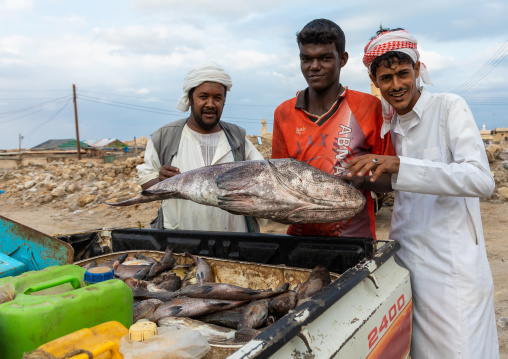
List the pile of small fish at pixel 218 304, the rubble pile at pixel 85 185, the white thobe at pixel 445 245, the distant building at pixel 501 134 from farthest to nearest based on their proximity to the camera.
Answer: the distant building at pixel 501 134, the rubble pile at pixel 85 185, the white thobe at pixel 445 245, the pile of small fish at pixel 218 304

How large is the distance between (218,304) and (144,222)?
8143 mm

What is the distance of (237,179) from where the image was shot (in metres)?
2.29

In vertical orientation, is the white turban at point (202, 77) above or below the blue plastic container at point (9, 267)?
above

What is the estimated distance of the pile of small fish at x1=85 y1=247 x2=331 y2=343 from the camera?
6.51 ft

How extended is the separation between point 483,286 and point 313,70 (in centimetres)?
163

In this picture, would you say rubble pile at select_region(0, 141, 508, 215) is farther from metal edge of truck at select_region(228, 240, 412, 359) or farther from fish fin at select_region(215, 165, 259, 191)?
fish fin at select_region(215, 165, 259, 191)

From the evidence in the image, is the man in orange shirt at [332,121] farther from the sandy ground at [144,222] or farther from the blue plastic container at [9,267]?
the sandy ground at [144,222]

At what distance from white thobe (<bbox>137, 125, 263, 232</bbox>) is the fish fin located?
1.01 m

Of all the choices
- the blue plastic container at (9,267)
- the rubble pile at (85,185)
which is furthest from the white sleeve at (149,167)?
the rubble pile at (85,185)

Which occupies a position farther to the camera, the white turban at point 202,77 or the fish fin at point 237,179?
the white turban at point 202,77

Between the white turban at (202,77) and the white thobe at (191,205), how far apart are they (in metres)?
0.30

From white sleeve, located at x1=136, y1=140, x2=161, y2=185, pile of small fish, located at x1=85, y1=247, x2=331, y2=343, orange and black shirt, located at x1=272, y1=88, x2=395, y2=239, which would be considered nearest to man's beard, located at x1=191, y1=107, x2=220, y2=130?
white sleeve, located at x1=136, y1=140, x2=161, y2=185

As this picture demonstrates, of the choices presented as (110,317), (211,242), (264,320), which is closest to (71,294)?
(110,317)

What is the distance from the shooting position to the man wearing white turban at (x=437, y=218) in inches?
86.2
